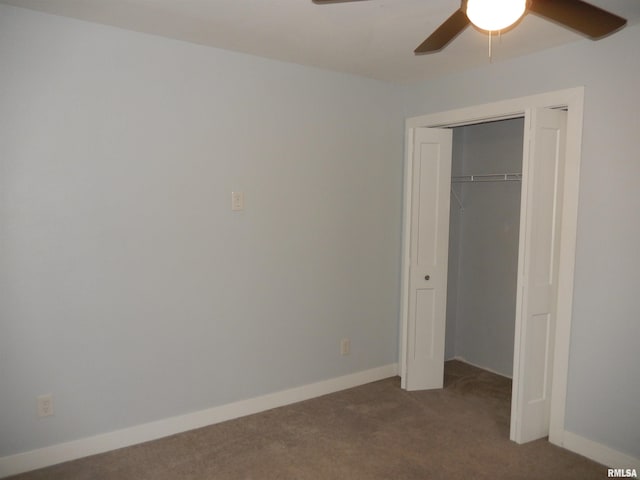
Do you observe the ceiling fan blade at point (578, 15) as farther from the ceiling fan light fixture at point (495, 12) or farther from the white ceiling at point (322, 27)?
the white ceiling at point (322, 27)

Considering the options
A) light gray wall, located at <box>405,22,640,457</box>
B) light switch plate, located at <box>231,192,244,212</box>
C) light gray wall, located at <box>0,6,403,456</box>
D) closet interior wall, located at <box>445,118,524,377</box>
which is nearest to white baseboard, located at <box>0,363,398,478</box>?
light gray wall, located at <box>0,6,403,456</box>

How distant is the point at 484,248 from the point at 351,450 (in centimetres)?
231

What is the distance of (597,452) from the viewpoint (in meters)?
2.83

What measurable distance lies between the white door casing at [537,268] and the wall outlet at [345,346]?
1317mm

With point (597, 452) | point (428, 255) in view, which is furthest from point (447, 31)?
point (597, 452)

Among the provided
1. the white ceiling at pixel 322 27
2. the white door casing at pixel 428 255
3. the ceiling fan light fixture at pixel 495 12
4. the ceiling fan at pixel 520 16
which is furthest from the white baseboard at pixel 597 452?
the ceiling fan light fixture at pixel 495 12

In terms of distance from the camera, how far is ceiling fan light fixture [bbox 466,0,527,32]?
4.91 feet

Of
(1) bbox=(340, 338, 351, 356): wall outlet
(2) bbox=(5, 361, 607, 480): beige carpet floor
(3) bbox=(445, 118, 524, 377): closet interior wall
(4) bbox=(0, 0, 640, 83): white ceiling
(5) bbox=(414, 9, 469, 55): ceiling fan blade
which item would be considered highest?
(4) bbox=(0, 0, 640, 83): white ceiling

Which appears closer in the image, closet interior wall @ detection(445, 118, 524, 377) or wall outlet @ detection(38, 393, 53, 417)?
wall outlet @ detection(38, 393, 53, 417)

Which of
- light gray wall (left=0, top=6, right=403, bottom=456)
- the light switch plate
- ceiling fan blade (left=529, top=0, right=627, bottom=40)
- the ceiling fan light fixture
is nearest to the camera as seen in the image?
the ceiling fan light fixture

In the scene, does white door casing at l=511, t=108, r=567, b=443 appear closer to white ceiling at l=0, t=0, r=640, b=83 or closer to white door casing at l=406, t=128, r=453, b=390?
white ceiling at l=0, t=0, r=640, b=83

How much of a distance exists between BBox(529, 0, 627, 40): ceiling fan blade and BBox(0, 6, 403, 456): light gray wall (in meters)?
1.99

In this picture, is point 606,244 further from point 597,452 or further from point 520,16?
point 520,16

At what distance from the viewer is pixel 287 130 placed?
346 cm
